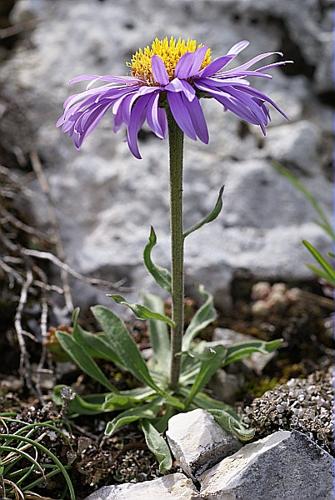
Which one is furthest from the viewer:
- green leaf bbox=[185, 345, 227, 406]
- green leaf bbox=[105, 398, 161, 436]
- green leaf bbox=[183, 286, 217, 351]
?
green leaf bbox=[183, 286, 217, 351]

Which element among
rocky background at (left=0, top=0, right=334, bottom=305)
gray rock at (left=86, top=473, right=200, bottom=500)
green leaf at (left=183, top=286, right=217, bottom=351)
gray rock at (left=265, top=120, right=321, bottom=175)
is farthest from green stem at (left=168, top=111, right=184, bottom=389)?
gray rock at (left=265, top=120, right=321, bottom=175)

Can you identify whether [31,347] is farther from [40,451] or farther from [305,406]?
[305,406]

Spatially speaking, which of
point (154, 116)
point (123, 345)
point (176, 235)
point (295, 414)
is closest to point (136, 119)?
point (154, 116)

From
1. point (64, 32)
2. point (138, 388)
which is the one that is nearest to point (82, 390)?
point (138, 388)

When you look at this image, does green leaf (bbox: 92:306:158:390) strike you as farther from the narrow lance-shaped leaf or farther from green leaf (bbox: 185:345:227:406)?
green leaf (bbox: 185:345:227:406)

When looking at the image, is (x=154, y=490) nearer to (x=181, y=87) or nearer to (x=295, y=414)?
(x=295, y=414)
